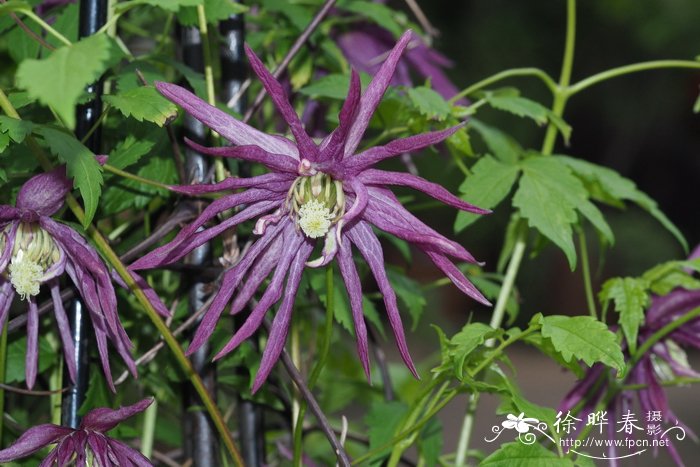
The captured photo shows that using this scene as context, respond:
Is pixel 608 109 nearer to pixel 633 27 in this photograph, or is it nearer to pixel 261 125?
pixel 633 27

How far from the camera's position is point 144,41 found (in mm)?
1036

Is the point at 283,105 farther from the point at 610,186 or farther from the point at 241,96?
the point at 610,186

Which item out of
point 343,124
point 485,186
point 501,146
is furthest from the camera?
point 501,146

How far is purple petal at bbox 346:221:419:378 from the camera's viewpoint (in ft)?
1.43

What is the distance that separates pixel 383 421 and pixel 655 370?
0.23 m

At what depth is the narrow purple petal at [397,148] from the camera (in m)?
0.41

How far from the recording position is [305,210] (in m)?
0.46

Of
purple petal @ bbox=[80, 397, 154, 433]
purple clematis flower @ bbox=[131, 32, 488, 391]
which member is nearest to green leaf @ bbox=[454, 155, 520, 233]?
purple clematis flower @ bbox=[131, 32, 488, 391]

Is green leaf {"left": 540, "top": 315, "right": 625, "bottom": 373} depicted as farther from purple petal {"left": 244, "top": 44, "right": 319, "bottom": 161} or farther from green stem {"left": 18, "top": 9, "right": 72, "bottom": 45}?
green stem {"left": 18, "top": 9, "right": 72, "bottom": 45}

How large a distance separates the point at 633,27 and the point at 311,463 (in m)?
3.19

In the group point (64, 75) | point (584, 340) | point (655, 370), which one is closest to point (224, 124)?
point (64, 75)

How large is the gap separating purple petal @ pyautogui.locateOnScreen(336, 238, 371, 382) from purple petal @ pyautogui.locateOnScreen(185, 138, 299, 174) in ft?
0.17

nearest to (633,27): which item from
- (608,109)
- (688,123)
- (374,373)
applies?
(608,109)

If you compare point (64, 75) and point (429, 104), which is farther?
point (429, 104)
